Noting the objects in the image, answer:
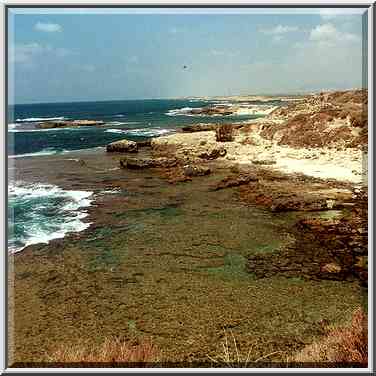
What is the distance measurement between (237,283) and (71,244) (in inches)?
A: 167

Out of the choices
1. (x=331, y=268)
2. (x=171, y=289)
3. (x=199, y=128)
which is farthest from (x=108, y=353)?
(x=199, y=128)

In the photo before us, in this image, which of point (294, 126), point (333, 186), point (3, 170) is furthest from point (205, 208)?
point (294, 126)

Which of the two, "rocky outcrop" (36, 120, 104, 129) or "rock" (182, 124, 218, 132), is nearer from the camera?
"rocky outcrop" (36, 120, 104, 129)

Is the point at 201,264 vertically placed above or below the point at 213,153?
below

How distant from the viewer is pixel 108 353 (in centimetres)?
598

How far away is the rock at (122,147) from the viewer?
2156cm

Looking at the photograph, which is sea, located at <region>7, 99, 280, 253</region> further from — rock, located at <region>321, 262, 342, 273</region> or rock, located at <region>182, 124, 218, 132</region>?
rock, located at <region>321, 262, 342, 273</region>

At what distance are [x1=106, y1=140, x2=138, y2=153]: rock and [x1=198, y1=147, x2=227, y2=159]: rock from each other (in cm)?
351

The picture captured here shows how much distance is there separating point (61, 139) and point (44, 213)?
41.1 feet

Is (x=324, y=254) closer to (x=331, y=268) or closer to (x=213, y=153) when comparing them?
(x=331, y=268)

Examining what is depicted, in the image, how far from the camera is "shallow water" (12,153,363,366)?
22.9 ft

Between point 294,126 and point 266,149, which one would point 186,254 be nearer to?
point 266,149

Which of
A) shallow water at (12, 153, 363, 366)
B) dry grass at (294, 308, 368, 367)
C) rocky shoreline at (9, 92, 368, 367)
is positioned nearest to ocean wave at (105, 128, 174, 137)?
rocky shoreline at (9, 92, 368, 367)

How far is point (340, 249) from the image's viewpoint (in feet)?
31.7
